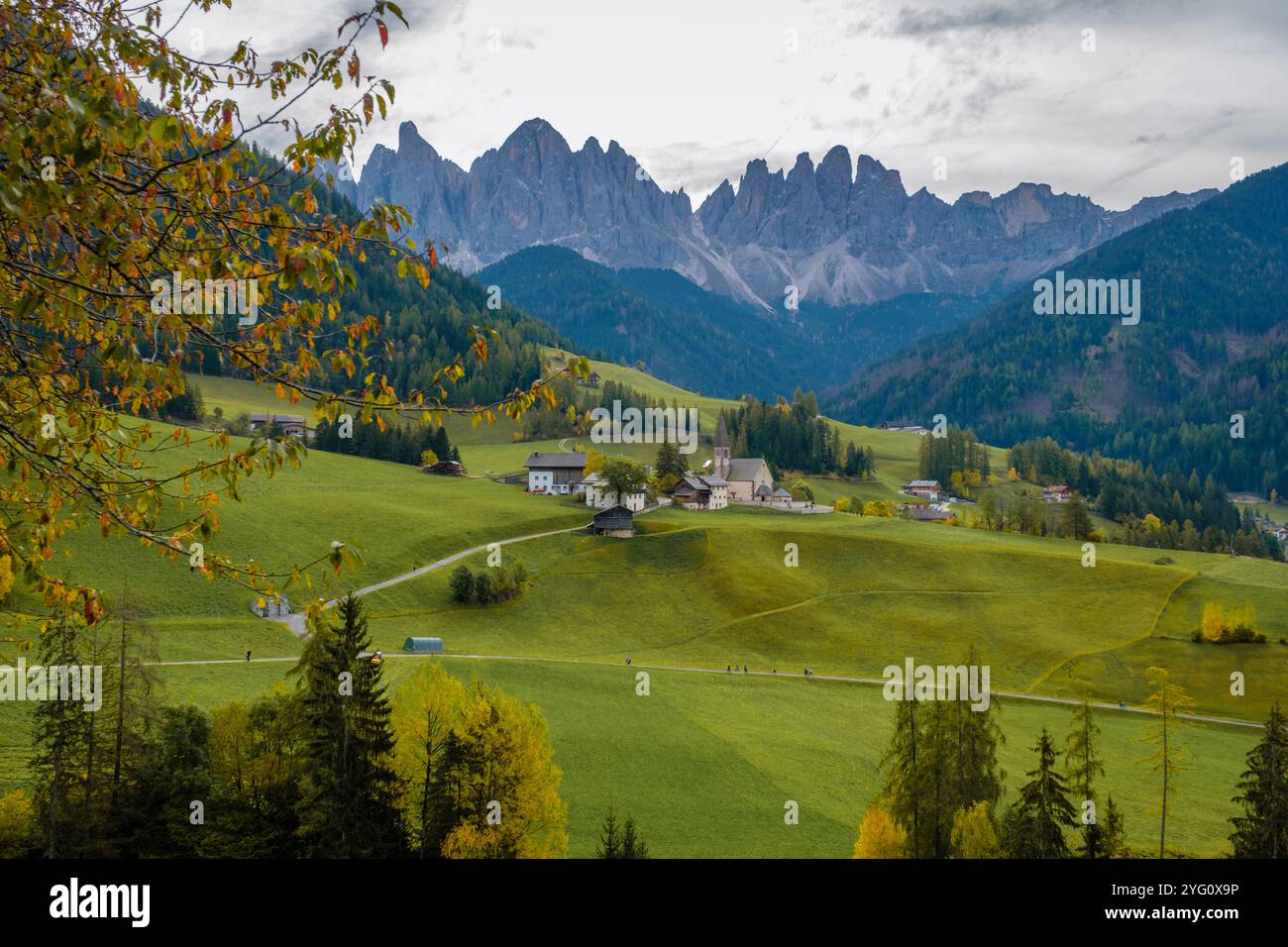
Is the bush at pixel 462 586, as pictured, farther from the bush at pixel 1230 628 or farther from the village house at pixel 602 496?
the bush at pixel 1230 628

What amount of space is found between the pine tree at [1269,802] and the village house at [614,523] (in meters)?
76.2

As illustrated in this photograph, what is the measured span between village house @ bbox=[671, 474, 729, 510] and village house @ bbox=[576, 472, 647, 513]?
9508 millimetres

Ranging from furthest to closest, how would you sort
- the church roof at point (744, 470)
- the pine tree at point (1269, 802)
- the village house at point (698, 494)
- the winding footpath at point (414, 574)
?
1. the church roof at point (744, 470)
2. the village house at point (698, 494)
3. the winding footpath at point (414, 574)
4. the pine tree at point (1269, 802)

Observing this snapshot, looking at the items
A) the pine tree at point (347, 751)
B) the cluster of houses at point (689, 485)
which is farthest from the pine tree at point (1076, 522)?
the pine tree at point (347, 751)

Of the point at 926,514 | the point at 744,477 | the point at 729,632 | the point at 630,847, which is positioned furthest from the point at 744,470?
the point at 630,847

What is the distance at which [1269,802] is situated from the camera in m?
33.6

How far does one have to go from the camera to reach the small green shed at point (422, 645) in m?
65.8

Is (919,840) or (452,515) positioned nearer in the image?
(919,840)

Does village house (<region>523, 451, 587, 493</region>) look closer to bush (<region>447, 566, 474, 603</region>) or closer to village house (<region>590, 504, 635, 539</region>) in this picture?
village house (<region>590, 504, 635, 539</region>)

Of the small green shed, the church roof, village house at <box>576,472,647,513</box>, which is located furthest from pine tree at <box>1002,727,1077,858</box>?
the church roof
